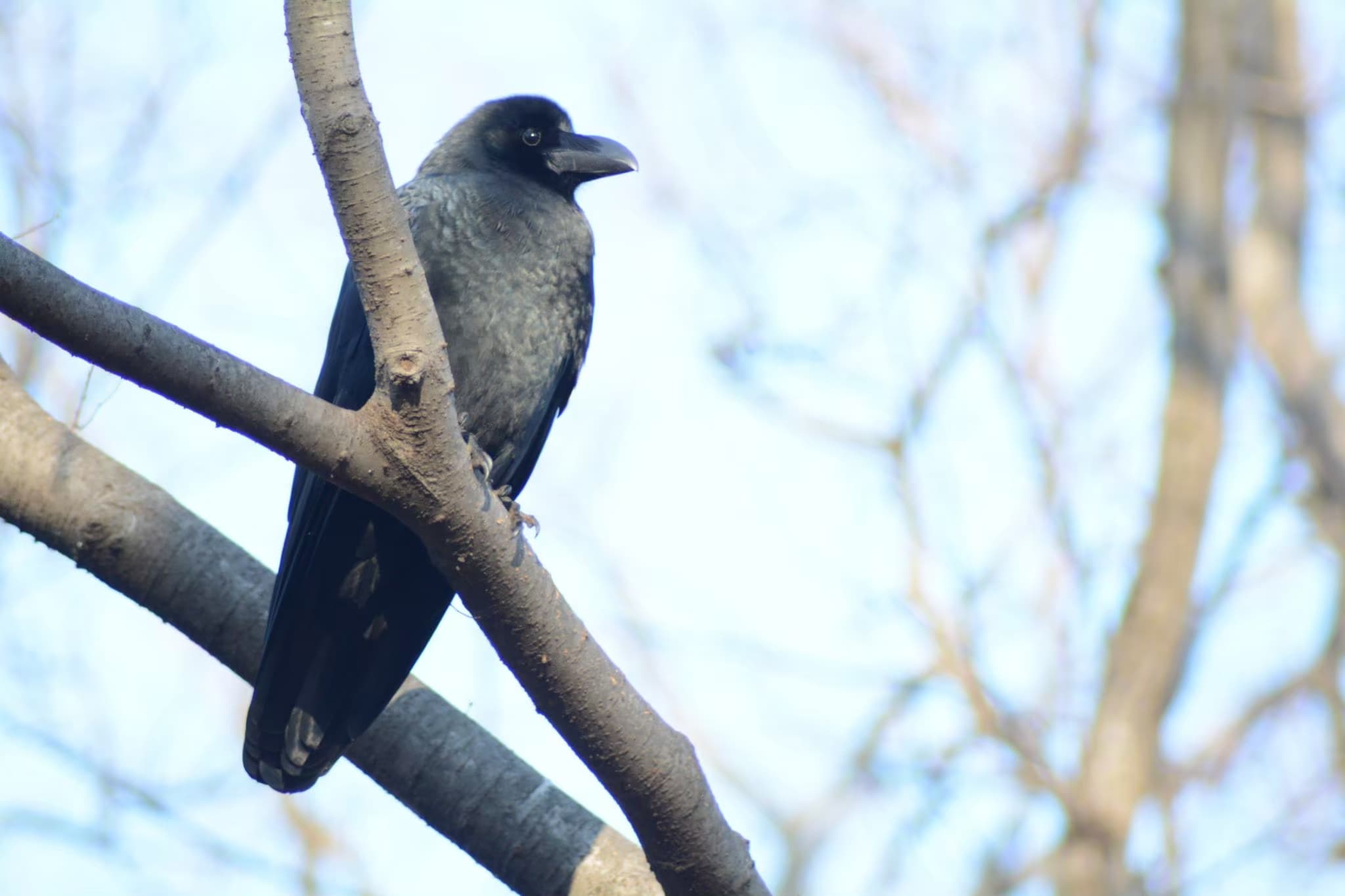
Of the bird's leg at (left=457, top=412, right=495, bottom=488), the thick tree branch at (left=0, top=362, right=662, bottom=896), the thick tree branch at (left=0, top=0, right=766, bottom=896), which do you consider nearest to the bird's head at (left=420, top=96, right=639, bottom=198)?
the bird's leg at (left=457, top=412, right=495, bottom=488)

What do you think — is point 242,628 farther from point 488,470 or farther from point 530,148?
point 530,148

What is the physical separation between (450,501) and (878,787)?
621 cm

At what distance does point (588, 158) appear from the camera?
470 cm

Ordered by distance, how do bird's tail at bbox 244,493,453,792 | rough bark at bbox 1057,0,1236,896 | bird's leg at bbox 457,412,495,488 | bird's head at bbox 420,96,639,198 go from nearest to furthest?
bird's tail at bbox 244,493,453,792 < bird's leg at bbox 457,412,495,488 < bird's head at bbox 420,96,639,198 < rough bark at bbox 1057,0,1236,896

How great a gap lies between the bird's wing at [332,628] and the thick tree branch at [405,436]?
0.74m

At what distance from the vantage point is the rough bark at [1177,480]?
6156 millimetres

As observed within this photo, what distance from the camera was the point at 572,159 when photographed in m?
4.68

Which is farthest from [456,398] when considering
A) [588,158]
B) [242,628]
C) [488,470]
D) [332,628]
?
[588,158]

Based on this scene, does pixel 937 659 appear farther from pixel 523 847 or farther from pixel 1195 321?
pixel 523 847

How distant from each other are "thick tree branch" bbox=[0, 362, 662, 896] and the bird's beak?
1.94 metres

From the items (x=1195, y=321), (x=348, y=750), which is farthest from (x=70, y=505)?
(x=1195, y=321)

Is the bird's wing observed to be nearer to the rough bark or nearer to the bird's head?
the bird's head

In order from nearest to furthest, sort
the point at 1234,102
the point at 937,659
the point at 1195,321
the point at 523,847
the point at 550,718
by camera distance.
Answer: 1. the point at 550,718
2. the point at 523,847
3. the point at 937,659
4. the point at 1195,321
5. the point at 1234,102

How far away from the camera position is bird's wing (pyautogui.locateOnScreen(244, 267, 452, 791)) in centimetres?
326
